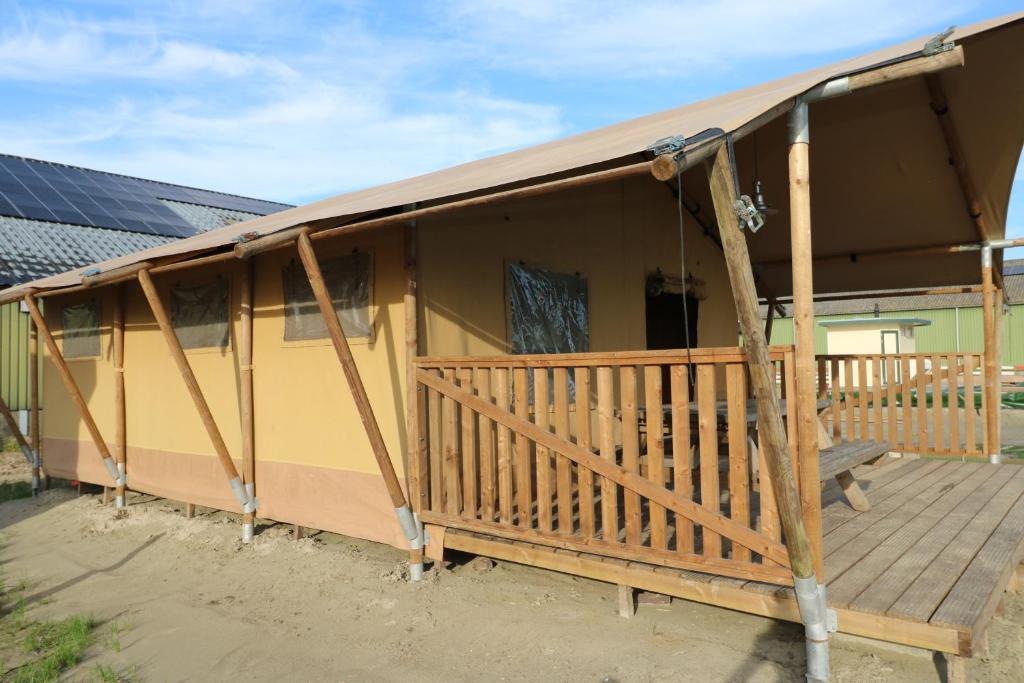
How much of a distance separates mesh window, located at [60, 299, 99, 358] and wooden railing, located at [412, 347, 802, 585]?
507 cm

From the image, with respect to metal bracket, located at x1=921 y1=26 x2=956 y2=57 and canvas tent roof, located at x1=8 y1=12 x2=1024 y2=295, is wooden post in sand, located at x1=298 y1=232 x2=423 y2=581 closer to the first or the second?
canvas tent roof, located at x1=8 y1=12 x2=1024 y2=295

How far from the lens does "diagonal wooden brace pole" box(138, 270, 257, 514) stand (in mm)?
5336

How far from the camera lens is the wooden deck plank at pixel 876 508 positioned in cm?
400

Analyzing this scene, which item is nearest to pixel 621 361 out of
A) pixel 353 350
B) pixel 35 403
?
pixel 353 350

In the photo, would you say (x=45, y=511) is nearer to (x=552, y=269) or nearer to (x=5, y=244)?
(x=552, y=269)

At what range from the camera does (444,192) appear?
3.66m

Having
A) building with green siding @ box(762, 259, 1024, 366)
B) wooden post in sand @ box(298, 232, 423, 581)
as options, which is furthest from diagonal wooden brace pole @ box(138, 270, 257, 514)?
building with green siding @ box(762, 259, 1024, 366)

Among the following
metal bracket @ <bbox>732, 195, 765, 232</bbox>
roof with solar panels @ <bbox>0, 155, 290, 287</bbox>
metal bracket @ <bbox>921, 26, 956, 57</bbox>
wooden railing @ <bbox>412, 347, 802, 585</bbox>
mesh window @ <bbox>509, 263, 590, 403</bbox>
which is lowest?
wooden railing @ <bbox>412, 347, 802, 585</bbox>

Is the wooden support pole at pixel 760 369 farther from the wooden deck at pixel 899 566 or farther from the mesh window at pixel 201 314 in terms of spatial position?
the mesh window at pixel 201 314

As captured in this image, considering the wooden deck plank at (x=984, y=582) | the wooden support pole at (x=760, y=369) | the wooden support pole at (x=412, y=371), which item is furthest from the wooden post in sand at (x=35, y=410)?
the wooden deck plank at (x=984, y=582)

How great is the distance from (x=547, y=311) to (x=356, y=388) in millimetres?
1992

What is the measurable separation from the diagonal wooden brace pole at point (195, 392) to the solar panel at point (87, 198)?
10.4 m

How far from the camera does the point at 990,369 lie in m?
6.58

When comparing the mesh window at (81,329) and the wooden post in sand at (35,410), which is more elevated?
the mesh window at (81,329)
